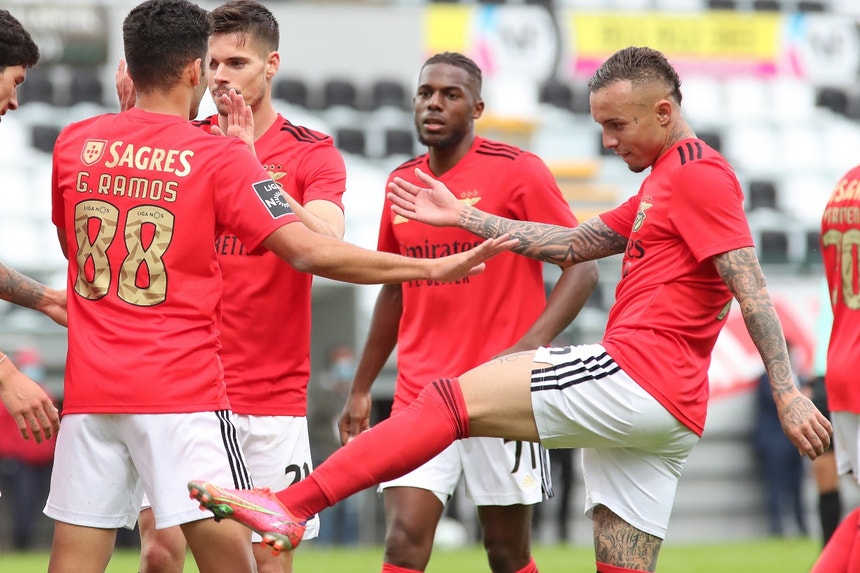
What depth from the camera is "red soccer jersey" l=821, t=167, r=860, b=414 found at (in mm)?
5211

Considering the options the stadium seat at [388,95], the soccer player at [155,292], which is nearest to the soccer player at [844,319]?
the soccer player at [155,292]

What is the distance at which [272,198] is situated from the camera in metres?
4.23

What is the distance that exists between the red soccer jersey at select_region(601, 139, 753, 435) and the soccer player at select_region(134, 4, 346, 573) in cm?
132

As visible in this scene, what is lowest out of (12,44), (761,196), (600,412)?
(761,196)

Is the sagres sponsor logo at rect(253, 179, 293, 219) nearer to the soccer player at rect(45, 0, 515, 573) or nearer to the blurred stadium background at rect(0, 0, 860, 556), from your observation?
the soccer player at rect(45, 0, 515, 573)

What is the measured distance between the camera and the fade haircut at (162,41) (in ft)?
13.9

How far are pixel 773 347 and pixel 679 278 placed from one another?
42 cm

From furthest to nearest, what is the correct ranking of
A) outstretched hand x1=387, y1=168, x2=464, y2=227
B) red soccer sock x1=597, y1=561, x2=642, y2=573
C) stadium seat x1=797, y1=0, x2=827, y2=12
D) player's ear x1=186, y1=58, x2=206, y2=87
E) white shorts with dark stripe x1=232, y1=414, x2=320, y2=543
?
1. stadium seat x1=797, y1=0, x2=827, y2=12
2. white shorts with dark stripe x1=232, y1=414, x2=320, y2=543
3. outstretched hand x1=387, y1=168, x2=464, y2=227
4. red soccer sock x1=597, y1=561, x2=642, y2=573
5. player's ear x1=186, y1=58, x2=206, y2=87

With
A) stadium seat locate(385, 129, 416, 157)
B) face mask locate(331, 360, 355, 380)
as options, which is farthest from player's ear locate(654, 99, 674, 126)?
stadium seat locate(385, 129, 416, 157)

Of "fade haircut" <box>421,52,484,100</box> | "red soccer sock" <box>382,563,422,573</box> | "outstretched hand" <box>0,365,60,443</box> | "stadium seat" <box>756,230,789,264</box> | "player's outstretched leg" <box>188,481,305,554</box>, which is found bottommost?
"stadium seat" <box>756,230,789,264</box>

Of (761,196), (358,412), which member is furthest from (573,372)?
(761,196)

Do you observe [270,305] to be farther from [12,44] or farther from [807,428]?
[807,428]

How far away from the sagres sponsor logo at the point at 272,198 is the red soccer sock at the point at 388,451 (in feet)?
2.77

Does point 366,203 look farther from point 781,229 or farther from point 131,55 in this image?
point 131,55
